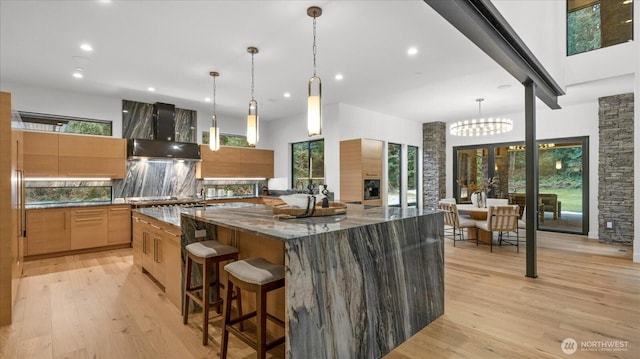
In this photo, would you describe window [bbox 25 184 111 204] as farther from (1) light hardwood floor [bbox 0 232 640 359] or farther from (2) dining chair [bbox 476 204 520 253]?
(2) dining chair [bbox 476 204 520 253]

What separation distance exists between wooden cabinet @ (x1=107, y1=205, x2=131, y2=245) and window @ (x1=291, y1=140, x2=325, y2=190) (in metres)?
3.58

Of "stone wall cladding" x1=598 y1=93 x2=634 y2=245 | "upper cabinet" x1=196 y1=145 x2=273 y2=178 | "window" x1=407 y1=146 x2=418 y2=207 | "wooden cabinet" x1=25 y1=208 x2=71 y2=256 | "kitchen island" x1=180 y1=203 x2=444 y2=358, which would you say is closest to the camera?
"kitchen island" x1=180 y1=203 x2=444 y2=358

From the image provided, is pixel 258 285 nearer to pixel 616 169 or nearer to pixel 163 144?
pixel 163 144

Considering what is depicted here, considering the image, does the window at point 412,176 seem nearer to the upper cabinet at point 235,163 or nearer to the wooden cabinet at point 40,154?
the upper cabinet at point 235,163

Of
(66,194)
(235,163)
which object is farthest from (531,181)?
(66,194)

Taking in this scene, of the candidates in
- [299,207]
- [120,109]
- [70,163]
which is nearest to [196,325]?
[299,207]

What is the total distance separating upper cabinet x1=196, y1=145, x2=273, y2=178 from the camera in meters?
6.90

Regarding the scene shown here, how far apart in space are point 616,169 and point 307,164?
613 cm

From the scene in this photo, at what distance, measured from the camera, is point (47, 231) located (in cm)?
493

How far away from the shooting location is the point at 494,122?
19.3ft

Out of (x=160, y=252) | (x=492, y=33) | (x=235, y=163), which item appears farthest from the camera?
(x=235, y=163)


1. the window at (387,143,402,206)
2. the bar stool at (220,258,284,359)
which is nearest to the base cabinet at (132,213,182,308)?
the bar stool at (220,258,284,359)

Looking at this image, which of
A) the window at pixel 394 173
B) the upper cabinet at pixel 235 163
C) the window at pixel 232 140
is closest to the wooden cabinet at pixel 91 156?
the upper cabinet at pixel 235 163

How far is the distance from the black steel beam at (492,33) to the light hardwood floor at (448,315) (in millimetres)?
2474
